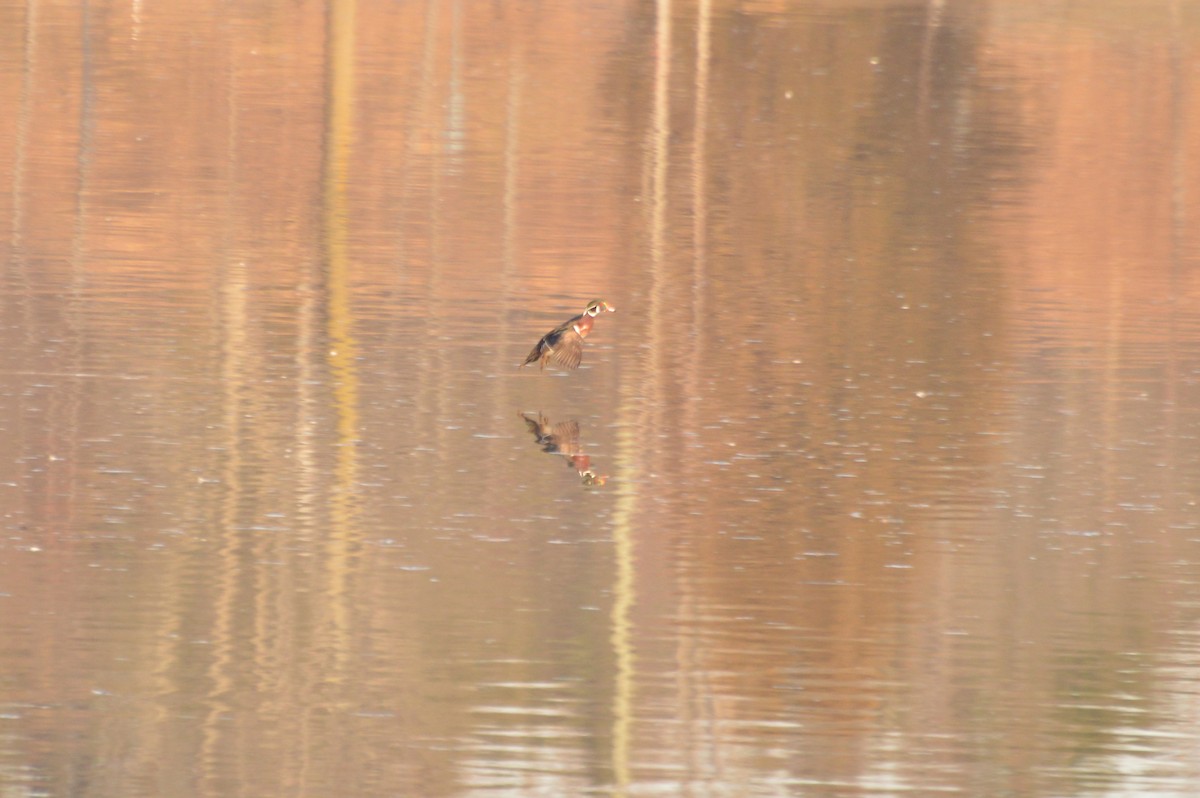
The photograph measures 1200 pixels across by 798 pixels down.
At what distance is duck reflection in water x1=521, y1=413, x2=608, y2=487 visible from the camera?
34.1 feet

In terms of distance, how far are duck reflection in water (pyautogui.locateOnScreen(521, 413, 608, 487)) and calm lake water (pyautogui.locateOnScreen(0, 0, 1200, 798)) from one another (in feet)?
0.09

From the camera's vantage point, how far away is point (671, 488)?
1023cm

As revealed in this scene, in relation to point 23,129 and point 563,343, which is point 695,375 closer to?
point 563,343

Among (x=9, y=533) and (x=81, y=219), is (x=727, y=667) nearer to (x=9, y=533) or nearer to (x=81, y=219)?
(x=9, y=533)

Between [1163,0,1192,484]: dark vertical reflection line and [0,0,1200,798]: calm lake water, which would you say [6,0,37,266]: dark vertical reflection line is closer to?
[0,0,1200,798]: calm lake water

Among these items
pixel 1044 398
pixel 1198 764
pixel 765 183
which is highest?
pixel 765 183

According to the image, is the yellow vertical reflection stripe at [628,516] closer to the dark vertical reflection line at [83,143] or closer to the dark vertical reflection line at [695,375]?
the dark vertical reflection line at [695,375]

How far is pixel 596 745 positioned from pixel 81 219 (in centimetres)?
1047

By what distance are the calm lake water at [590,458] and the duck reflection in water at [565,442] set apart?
1.0 inches

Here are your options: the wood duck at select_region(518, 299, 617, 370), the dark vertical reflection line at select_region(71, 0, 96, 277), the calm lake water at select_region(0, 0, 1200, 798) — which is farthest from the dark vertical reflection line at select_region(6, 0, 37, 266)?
the wood duck at select_region(518, 299, 617, 370)

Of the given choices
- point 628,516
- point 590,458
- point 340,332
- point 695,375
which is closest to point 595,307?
point 695,375

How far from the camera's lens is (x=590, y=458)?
421 inches

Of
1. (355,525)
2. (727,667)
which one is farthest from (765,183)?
(727,667)

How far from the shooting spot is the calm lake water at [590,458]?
283 inches
